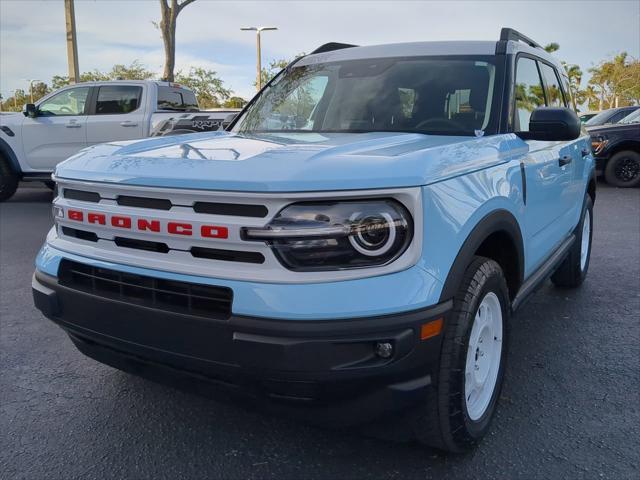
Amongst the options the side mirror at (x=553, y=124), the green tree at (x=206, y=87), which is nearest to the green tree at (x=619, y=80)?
the green tree at (x=206, y=87)

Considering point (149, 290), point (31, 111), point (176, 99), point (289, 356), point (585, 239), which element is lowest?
point (585, 239)

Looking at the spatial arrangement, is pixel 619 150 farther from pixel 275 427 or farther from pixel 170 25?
pixel 170 25

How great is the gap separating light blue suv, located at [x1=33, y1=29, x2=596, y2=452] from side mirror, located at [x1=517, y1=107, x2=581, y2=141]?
237 mm

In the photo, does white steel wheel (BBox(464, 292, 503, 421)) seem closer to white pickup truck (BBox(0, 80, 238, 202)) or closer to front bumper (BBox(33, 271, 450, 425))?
front bumper (BBox(33, 271, 450, 425))

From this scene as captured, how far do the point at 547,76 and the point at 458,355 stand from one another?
283cm

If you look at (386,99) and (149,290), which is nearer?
(149,290)

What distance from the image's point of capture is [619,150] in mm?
11875

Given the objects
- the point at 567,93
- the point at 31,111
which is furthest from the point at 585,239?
the point at 31,111

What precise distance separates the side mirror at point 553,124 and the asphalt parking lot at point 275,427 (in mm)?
1307

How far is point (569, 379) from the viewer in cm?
318

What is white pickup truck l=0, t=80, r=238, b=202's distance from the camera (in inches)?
382

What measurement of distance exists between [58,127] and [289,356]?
9302mm

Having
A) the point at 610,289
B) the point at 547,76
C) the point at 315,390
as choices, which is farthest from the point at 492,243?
the point at 610,289

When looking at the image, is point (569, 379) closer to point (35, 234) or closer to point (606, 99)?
point (35, 234)
